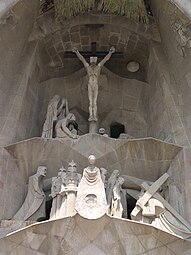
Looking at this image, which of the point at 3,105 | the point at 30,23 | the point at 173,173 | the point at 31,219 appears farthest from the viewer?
the point at 30,23

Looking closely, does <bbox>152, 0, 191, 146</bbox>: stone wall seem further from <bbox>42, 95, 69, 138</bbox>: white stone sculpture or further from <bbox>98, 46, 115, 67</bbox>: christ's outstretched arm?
<bbox>42, 95, 69, 138</bbox>: white stone sculpture

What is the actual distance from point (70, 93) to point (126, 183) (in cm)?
233

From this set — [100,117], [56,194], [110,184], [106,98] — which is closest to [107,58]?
[106,98]

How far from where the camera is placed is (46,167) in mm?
9500

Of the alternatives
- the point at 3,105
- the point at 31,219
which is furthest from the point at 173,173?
the point at 3,105

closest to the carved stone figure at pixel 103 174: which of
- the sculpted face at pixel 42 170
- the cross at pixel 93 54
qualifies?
the sculpted face at pixel 42 170

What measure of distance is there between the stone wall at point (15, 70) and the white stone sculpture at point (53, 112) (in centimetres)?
36

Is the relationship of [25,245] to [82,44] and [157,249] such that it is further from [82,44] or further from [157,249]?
[82,44]

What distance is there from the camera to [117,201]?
859 cm

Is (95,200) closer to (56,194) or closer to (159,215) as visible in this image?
(56,194)

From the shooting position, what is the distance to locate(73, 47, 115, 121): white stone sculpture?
10.1m

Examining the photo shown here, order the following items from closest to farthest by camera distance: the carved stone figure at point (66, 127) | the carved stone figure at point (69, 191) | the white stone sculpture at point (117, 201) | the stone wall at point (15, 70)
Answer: the carved stone figure at point (69, 191) → the white stone sculpture at point (117, 201) → the carved stone figure at point (66, 127) → the stone wall at point (15, 70)

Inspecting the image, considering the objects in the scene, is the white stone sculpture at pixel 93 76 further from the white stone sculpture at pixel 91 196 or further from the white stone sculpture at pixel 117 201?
the white stone sculpture at pixel 91 196

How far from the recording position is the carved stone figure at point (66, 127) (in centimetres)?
968
